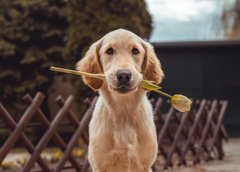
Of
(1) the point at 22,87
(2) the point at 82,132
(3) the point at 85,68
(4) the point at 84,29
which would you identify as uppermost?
(3) the point at 85,68

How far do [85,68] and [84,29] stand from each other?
688 centimetres

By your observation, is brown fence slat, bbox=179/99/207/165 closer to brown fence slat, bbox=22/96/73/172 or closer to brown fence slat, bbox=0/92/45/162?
brown fence slat, bbox=22/96/73/172

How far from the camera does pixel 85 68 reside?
302 cm

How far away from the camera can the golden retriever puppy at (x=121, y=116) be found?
272 cm

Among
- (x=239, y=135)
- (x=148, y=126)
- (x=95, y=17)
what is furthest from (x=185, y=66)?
(x=148, y=126)

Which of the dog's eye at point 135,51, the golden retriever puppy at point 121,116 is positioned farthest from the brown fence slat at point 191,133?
the dog's eye at point 135,51

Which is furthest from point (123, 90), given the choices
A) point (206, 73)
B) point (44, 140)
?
point (206, 73)

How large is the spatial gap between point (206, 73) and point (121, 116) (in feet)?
Answer: 34.4

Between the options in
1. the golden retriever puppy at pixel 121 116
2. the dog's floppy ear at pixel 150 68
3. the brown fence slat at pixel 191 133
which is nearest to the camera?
the golden retriever puppy at pixel 121 116

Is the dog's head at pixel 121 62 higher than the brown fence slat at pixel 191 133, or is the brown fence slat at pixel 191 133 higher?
the dog's head at pixel 121 62

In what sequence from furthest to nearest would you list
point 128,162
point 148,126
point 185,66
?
point 185,66
point 148,126
point 128,162

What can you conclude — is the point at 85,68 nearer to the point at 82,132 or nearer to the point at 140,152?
the point at 140,152

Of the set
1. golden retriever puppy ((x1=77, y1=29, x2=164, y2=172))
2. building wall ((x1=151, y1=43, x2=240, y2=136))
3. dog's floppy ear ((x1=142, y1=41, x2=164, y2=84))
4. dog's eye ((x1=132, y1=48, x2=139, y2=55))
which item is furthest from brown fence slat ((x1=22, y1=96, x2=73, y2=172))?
building wall ((x1=151, y1=43, x2=240, y2=136))

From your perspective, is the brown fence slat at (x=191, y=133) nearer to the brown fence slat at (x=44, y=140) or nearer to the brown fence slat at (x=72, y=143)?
the brown fence slat at (x=72, y=143)
